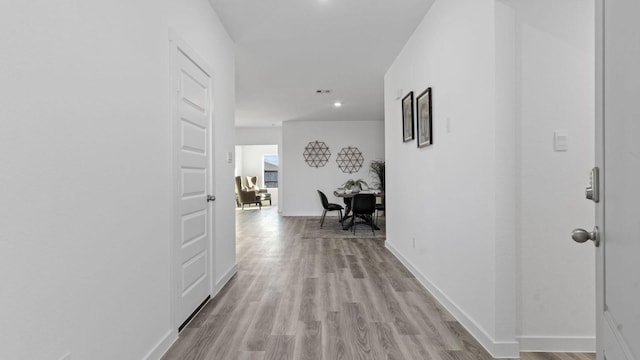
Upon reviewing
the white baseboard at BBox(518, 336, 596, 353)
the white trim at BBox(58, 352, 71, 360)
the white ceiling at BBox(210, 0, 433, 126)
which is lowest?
the white baseboard at BBox(518, 336, 596, 353)

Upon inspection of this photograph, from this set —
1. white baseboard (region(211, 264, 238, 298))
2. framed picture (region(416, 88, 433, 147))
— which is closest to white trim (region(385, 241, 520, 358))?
framed picture (region(416, 88, 433, 147))

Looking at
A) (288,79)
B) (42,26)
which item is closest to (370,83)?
(288,79)

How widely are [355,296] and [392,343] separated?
84cm

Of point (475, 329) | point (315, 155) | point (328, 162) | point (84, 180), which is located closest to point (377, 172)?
point (328, 162)

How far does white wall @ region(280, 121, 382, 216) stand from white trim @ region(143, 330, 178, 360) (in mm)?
7104

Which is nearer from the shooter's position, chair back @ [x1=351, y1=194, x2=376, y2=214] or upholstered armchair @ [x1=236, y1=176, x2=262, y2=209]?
chair back @ [x1=351, y1=194, x2=376, y2=214]

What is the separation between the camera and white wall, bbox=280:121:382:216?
9234 millimetres

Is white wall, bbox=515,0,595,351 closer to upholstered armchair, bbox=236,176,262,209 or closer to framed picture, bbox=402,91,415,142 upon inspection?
framed picture, bbox=402,91,415,142

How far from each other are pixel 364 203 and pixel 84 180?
498 centimetres

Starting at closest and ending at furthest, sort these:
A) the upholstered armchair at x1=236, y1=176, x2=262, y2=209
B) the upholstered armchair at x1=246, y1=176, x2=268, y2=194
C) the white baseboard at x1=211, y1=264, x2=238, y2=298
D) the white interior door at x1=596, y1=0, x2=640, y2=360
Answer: the white interior door at x1=596, y1=0, x2=640, y2=360
the white baseboard at x1=211, y1=264, x2=238, y2=298
the upholstered armchair at x1=236, y1=176, x2=262, y2=209
the upholstered armchair at x1=246, y1=176, x2=268, y2=194

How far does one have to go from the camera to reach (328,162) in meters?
9.29

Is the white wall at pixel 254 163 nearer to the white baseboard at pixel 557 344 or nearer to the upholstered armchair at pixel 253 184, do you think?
the upholstered armchair at pixel 253 184

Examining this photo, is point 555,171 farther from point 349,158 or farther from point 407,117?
point 349,158

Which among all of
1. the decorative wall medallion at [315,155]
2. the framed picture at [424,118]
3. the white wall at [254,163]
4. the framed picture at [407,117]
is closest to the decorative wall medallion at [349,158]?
the decorative wall medallion at [315,155]
